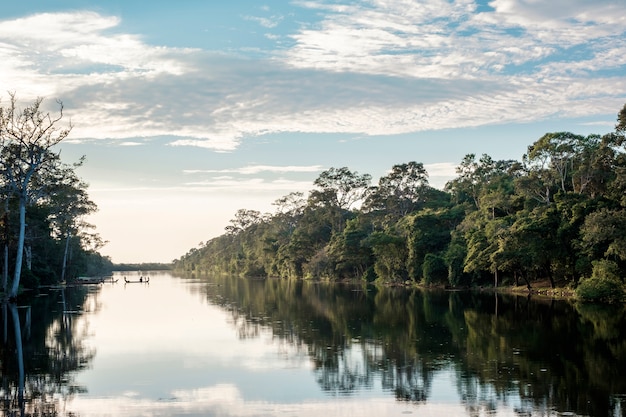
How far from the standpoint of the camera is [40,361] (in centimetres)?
1950

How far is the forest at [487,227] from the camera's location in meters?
47.2

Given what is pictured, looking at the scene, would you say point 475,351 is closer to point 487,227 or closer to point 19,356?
point 19,356

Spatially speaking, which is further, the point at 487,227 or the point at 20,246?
the point at 487,227

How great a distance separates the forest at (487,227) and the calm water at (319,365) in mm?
13815

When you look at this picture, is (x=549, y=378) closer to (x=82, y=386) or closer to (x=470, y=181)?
(x=82, y=386)

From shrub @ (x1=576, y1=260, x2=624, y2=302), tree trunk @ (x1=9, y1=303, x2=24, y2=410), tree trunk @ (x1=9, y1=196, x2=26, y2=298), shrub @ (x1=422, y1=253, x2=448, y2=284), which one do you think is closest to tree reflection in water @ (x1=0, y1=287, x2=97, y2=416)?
tree trunk @ (x1=9, y1=303, x2=24, y2=410)

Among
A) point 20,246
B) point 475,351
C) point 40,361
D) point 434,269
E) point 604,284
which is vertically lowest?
point 475,351

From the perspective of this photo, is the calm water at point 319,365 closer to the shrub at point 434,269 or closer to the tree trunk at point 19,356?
the tree trunk at point 19,356

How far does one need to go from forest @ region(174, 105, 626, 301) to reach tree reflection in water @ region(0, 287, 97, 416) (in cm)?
3368

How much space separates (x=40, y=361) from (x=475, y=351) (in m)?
13.4

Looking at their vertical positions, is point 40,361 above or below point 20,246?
below

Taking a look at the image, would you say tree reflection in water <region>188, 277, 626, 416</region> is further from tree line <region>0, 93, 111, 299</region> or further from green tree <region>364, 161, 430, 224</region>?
green tree <region>364, 161, 430, 224</region>

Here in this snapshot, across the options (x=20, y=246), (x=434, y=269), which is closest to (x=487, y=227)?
(x=434, y=269)

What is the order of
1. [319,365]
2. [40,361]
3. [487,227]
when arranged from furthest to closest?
[487,227]
[40,361]
[319,365]
